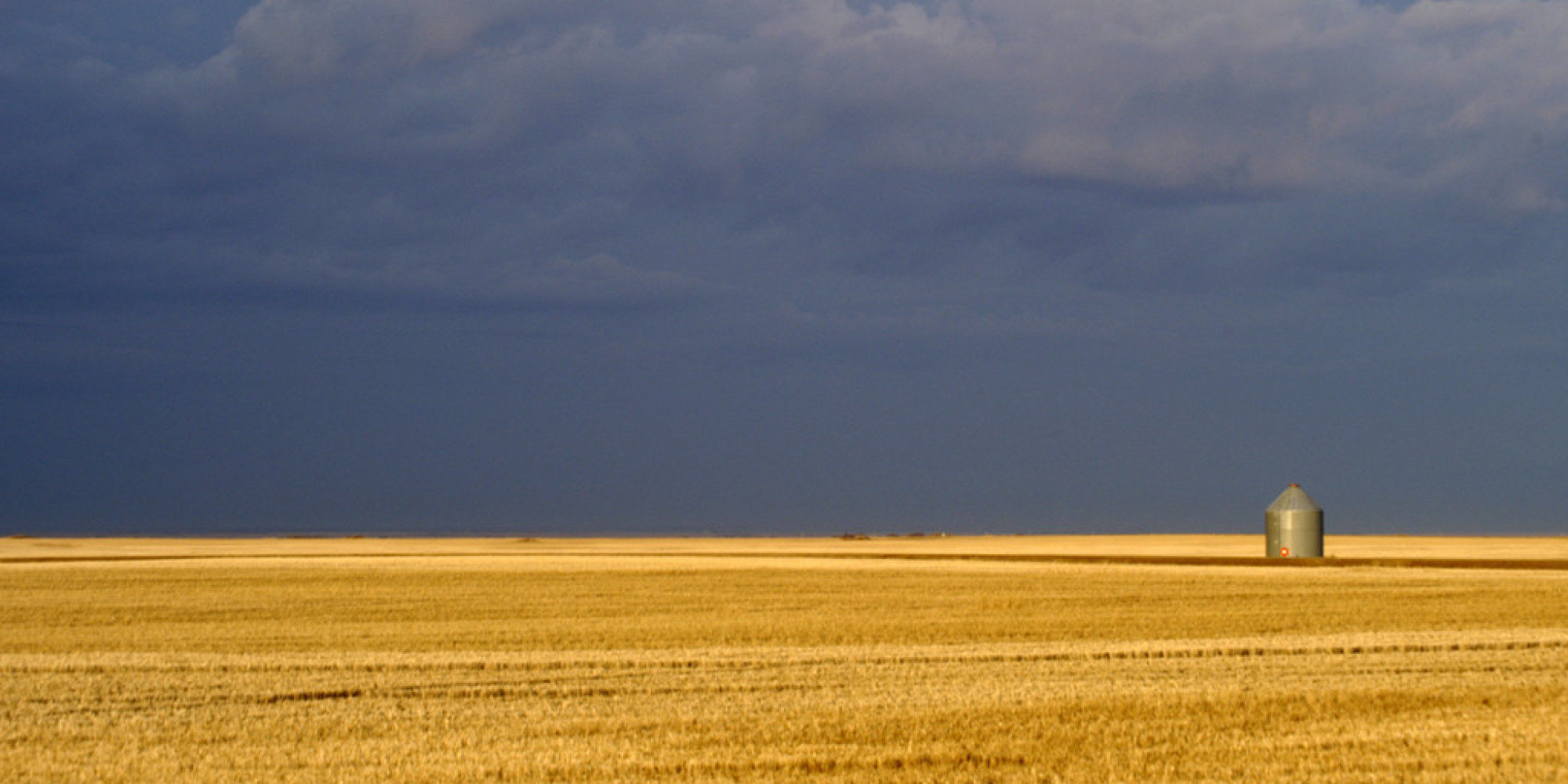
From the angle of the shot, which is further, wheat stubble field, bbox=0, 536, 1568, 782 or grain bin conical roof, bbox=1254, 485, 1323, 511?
grain bin conical roof, bbox=1254, 485, 1323, 511

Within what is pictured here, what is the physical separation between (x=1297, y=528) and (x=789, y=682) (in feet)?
143

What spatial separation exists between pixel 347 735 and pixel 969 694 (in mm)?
7386

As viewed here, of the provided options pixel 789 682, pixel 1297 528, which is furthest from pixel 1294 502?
pixel 789 682

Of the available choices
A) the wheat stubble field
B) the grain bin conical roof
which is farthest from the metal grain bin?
the wheat stubble field

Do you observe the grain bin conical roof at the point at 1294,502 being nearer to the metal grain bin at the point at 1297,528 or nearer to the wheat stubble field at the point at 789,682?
the metal grain bin at the point at 1297,528

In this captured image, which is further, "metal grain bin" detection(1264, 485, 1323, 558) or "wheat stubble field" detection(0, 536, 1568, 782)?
"metal grain bin" detection(1264, 485, 1323, 558)

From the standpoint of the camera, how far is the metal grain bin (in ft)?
190

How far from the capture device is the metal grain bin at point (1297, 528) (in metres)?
58.0

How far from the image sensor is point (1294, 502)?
5850cm

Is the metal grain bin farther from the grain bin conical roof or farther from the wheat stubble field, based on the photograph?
the wheat stubble field

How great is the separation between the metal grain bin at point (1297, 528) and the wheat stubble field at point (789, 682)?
1670 centimetres

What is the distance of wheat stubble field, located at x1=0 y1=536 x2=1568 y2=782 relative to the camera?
542 inches

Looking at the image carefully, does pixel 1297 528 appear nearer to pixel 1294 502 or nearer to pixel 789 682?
pixel 1294 502

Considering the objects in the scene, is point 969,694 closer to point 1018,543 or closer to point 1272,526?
point 1272,526
